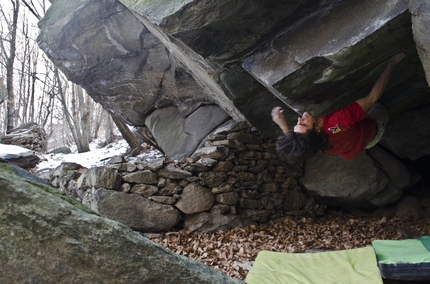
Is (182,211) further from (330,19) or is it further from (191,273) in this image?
(191,273)

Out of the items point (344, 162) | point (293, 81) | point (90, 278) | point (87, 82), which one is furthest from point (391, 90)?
point (87, 82)

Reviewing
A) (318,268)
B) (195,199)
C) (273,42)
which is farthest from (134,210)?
(273,42)

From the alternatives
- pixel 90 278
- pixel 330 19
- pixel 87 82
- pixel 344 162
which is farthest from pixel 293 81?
pixel 87 82

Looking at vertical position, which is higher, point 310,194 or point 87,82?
point 87,82

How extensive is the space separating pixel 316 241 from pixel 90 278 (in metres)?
4.88

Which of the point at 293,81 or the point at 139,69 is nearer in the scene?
the point at 293,81

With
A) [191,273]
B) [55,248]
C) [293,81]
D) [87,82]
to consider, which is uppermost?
[87,82]

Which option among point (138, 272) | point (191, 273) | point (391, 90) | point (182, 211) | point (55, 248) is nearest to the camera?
point (55, 248)

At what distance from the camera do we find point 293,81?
407cm

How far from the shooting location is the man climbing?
12.2 feet

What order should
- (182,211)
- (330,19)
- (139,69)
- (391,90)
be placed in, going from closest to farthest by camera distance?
(330,19), (391,90), (182,211), (139,69)

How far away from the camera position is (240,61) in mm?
4848

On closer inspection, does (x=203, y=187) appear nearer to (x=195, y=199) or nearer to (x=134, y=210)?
(x=195, y=199)

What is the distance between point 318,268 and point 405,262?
0.96 m
